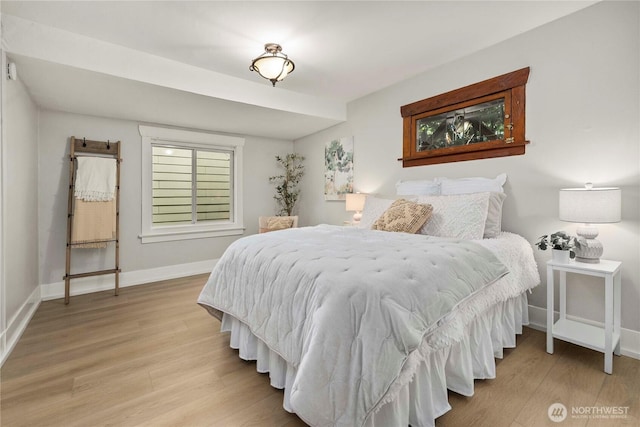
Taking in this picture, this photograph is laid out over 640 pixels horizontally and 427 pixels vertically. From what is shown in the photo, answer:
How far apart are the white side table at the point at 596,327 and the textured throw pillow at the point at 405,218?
0.90 meters

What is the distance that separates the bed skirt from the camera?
1.17 metres

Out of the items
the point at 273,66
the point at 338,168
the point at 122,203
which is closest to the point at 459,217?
the point at 273,66

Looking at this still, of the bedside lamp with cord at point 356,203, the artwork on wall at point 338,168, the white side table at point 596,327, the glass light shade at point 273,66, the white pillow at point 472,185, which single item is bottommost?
the white side table at point 596,327

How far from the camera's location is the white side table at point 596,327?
1.71 m

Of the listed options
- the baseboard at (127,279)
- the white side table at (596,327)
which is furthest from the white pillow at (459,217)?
the baseboard at (127,279)

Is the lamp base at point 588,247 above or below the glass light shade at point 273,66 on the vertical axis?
below

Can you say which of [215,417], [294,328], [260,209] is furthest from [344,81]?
[215,417]

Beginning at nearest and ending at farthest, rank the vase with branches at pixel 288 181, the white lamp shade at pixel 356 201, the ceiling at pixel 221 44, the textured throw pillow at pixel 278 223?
the ceiling at pixel 221 44, the white lamp shade at pixel 356 201, the textured throw pillow at pixel 278 223, the vase with branches at pixel 288 181

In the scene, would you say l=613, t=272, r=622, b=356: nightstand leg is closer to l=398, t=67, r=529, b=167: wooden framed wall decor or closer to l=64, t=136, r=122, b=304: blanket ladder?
l=398, t=67, r=529, b=167: wooden framed wall decor

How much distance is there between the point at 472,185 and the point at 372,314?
2.08 m

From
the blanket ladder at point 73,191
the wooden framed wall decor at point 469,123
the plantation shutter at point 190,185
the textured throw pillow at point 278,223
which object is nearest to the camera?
the wooden framed wall decor at point 469,123

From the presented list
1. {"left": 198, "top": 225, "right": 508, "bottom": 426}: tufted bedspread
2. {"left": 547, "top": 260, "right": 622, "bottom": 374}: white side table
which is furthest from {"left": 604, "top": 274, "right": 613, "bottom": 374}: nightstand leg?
{"left": 198, "top": 225, "right": 508, "bottom": 426}: tufted bedspread

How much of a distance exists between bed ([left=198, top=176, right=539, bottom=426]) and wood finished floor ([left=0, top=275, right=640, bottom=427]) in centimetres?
11

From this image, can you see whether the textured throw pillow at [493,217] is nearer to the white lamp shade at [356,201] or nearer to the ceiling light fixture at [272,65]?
the white lamp shade at [356,201]
